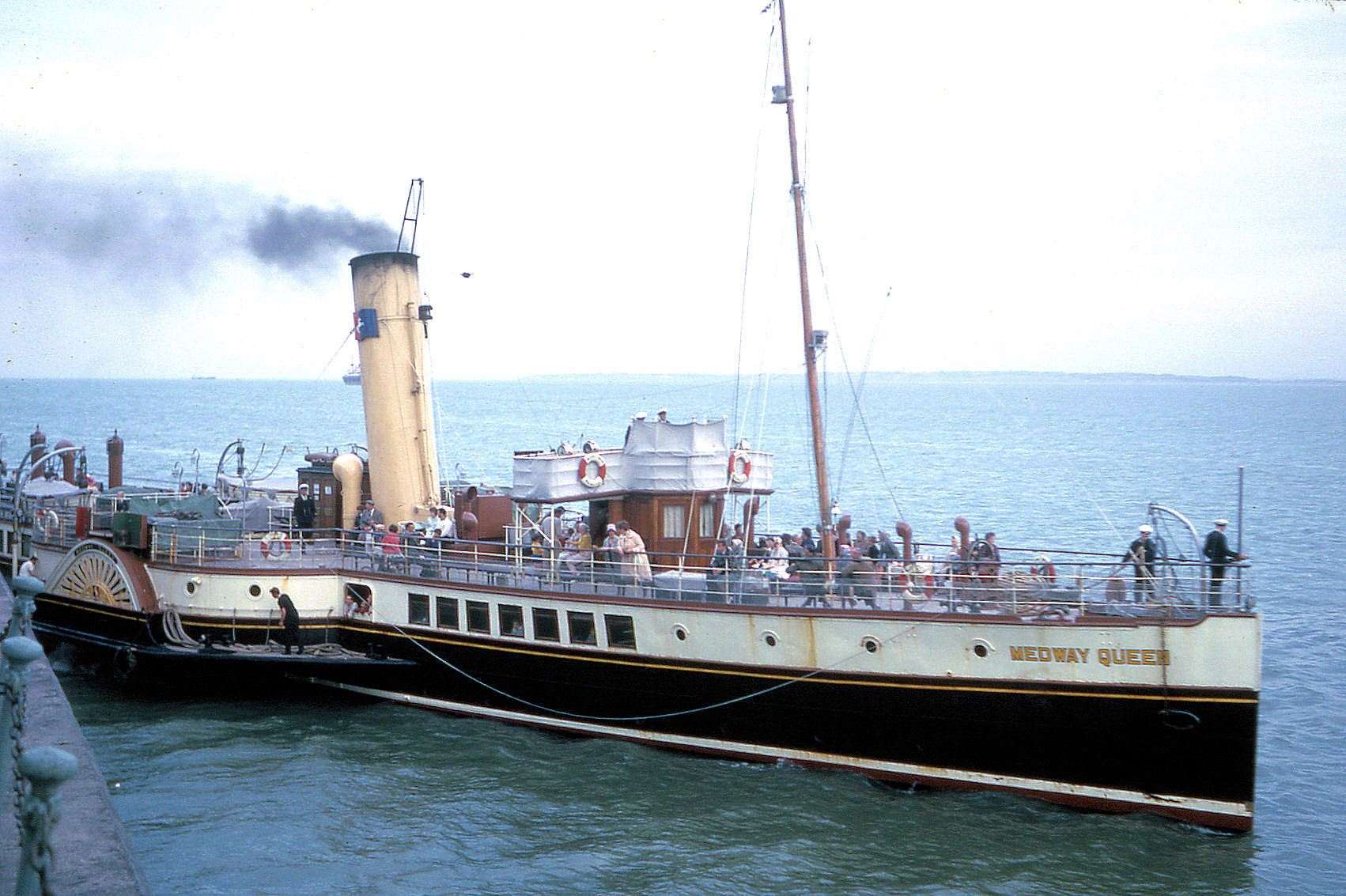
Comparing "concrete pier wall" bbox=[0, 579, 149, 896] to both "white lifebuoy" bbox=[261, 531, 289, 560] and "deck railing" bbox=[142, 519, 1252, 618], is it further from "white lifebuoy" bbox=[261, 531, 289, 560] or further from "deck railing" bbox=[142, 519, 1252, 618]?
"white lifebuoy" bbox=[261, 531, 289, 560]

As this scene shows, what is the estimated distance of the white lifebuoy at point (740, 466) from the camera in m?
23.4

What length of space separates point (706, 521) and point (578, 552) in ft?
9.46

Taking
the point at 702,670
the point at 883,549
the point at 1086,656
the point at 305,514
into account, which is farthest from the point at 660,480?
the point at 305,514

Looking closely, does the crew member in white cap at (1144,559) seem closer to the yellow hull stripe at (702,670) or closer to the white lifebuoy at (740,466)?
the yellow hull stripe at (702,670)

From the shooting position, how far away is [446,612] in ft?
78.1

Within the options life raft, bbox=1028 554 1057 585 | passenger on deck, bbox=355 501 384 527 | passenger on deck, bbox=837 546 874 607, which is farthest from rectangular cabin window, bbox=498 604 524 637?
life raft, bbox=1028 554 1057 585

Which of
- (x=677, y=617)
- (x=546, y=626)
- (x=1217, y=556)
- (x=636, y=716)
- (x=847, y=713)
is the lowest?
(x=636, y=716)

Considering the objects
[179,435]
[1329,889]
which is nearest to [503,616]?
[1329,889]

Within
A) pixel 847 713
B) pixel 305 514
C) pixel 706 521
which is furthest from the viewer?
pixel 305 514

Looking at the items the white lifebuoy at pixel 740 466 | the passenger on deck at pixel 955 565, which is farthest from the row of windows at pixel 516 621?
the passenger on deck at pixel 955 565

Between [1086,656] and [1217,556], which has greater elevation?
[1217,556]

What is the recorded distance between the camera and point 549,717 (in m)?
22.9

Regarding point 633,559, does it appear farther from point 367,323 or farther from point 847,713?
point 367,323

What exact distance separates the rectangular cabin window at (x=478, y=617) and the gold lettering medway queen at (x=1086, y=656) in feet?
31.4
